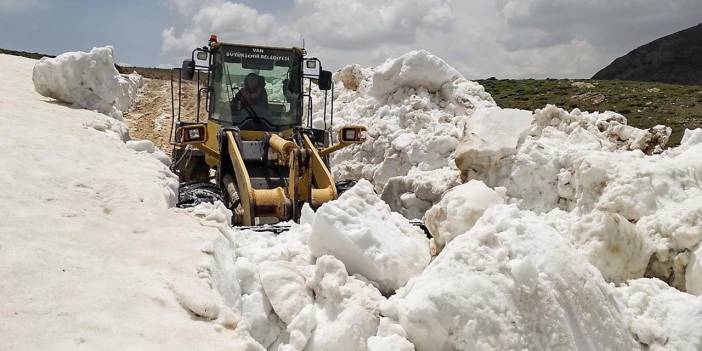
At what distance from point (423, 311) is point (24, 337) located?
5.71 ft

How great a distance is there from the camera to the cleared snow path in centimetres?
263

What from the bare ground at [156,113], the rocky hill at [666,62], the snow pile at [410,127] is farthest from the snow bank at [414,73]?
the rocky hill at [666,62]

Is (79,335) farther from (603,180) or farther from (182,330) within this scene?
(603,180)

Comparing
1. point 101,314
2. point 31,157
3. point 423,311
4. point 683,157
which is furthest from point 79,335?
point 683,157

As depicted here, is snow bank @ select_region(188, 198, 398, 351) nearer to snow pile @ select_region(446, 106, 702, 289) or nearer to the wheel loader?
snow pile @ select_region(446, 106, 702, 289)

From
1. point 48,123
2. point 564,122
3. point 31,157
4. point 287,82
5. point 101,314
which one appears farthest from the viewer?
point 287,82

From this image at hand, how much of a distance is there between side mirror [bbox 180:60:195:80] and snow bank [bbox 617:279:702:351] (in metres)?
5.56

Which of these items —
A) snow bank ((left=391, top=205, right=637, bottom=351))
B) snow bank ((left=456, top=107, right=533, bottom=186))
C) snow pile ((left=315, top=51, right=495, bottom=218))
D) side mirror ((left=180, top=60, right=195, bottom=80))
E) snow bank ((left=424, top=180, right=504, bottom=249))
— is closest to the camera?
snow bank ((left=391, top=205, right=637, bottom=351))

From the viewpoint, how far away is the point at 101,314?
9.01 ft

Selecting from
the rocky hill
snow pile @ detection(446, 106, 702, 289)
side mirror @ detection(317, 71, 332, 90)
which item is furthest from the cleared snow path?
the rocky hill

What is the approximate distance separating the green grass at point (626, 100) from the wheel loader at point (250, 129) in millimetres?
18534

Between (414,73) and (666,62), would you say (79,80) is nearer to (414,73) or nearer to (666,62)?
(414,73)

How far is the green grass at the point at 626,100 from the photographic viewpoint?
27281 millimetres

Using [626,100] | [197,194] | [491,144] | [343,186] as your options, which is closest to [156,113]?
[343,186]
